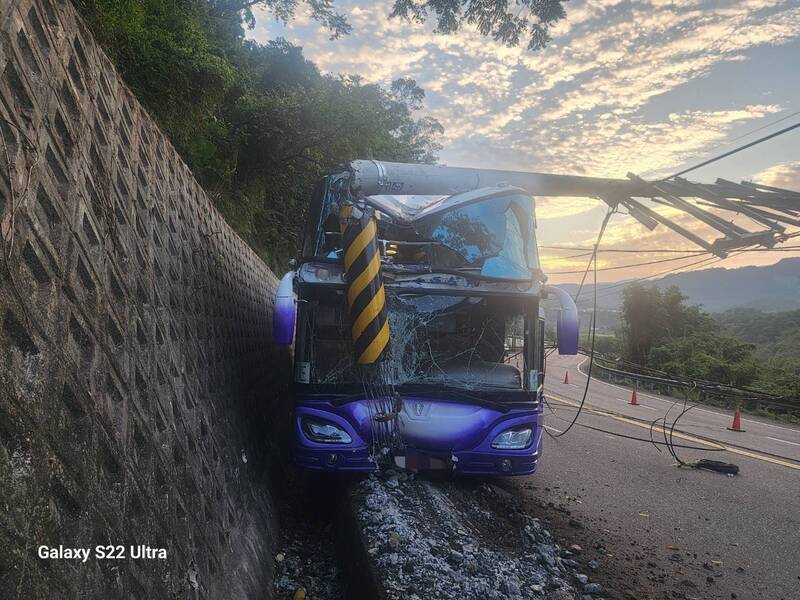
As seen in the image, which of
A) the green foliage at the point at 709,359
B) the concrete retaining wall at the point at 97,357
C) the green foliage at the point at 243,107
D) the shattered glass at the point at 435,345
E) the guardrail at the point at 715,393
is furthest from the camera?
the green foliage at the point at 709,359

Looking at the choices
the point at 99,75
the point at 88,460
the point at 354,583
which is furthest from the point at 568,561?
the point at 99,75

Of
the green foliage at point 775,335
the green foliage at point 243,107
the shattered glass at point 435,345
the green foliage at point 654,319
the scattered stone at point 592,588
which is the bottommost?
the green foliage at point 775,335

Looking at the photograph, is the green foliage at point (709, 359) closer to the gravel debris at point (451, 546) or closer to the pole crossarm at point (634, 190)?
the pole crossarm at point (634, 190)

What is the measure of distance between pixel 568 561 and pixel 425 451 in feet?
4.93

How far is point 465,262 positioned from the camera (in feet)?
17.8

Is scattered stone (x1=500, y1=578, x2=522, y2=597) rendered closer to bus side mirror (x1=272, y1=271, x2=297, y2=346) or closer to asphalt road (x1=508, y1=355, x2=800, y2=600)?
asphalt road (x1=508, y1=355, x2=800, y2=600)

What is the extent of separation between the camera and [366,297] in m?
4.73

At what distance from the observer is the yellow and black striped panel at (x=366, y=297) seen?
473 cm

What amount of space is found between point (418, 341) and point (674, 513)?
12.7 feet

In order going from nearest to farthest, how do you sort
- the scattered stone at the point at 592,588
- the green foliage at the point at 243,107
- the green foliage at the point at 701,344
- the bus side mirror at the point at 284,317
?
1. the scattered stone at the point at 592,588
2. the bus side mirror at the point at 284,317
3. the green foliage at the point at 243,107
4. the green foliage at the point at 701,344

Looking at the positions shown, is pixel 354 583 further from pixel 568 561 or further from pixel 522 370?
pixel 522 370

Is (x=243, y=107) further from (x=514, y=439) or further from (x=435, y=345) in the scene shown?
(x=514, y=439)

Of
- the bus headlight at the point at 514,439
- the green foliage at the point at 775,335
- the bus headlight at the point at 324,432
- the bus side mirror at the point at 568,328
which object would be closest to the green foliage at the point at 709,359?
the green foliage at the point at 775,335

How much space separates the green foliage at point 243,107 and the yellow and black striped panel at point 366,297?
4086 mm
